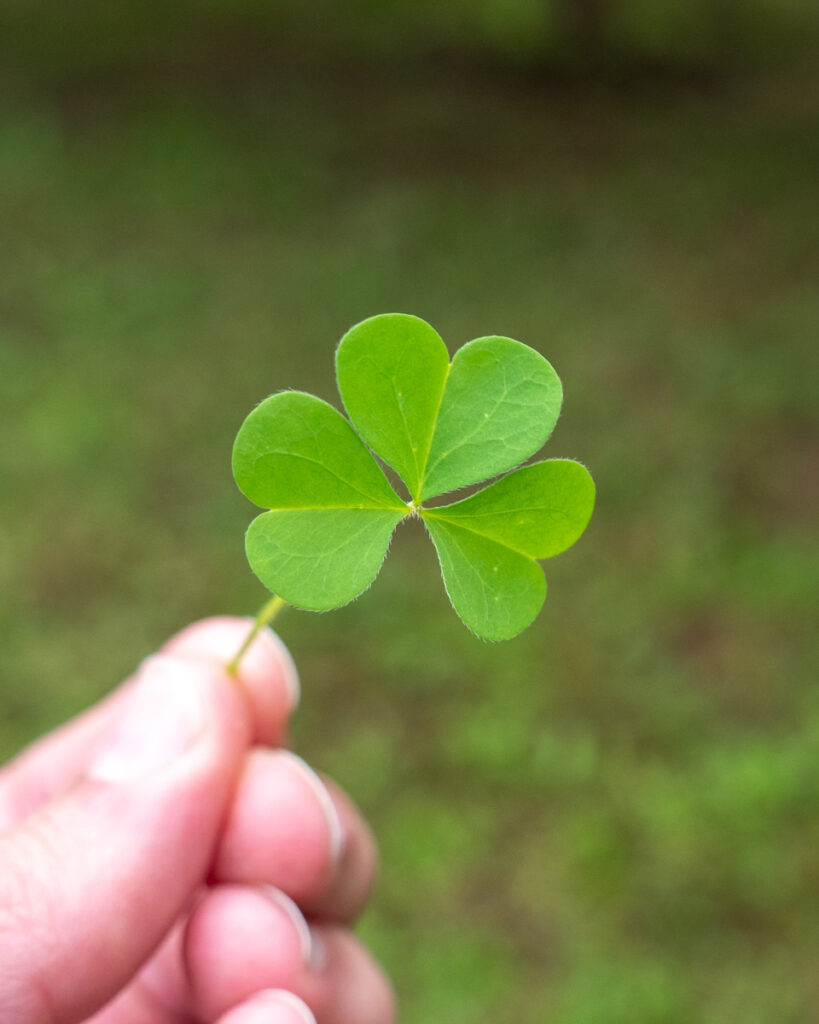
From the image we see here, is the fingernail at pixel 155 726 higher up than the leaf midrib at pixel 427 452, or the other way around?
the leaf midrib at pixel 427 452

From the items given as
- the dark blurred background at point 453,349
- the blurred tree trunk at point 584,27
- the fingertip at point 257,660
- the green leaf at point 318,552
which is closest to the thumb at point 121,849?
the fingertip at point 257,660

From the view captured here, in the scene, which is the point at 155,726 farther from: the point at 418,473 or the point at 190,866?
the point at 418,473

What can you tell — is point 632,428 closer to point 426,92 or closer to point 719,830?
point 719,830

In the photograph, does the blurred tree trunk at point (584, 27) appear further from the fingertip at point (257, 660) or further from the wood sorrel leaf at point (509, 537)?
the wood sorrel leaf at point (509, 537)

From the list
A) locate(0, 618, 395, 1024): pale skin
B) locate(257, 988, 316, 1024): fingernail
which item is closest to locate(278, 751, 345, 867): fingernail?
locate(0, 618, 395, 1024): pale skin

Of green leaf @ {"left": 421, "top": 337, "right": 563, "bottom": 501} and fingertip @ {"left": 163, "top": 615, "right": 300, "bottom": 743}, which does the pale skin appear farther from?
green leaf @ {"left": 421, "top": 337, "right": 563, "bottom": 501}
